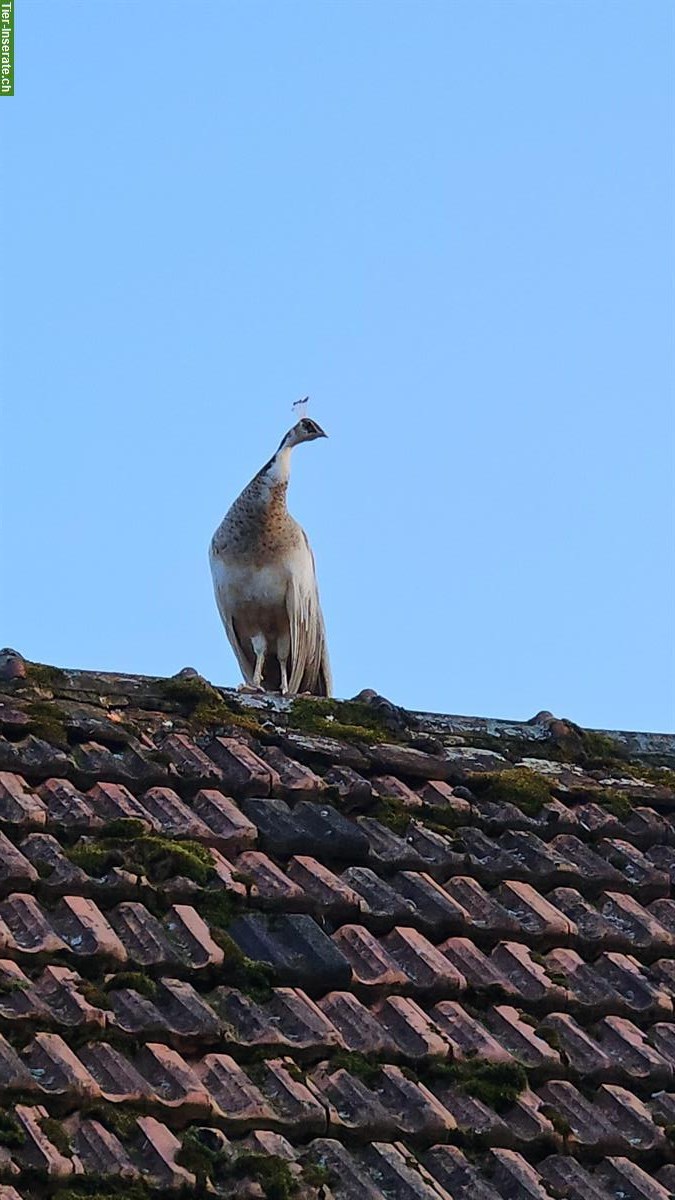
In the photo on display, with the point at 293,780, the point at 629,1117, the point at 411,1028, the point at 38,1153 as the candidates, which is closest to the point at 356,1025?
the point at 411,1028

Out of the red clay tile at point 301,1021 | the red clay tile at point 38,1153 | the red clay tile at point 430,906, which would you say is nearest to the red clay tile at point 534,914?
the red clay tile at point 430,906

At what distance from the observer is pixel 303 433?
29.4 ft

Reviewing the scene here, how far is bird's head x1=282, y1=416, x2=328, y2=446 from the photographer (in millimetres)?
8883

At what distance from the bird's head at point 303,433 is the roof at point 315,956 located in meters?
2.78

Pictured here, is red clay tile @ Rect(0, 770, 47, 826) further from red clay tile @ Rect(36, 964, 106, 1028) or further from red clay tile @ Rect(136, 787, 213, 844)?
red clay tile @ Rect(36, 964, 106, 1028)

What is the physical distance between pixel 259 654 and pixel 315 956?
4.19 m

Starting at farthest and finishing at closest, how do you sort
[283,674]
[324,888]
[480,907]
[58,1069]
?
[283,674], [480,907], [324,888], [58,1069]

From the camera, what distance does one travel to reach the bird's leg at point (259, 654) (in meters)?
8.62

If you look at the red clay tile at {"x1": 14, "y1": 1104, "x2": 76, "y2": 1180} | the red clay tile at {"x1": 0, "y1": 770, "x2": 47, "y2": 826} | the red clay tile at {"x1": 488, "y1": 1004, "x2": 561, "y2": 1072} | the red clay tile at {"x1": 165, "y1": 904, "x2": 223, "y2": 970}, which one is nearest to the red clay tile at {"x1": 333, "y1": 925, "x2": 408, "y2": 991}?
the red clay tile at {"x1": 488, "y1": 1004, "x2": 561, "y2": 1072}

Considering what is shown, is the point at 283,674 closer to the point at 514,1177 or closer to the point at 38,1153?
the point at 514,1177

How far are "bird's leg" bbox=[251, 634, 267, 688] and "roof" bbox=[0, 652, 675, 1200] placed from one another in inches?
91.0

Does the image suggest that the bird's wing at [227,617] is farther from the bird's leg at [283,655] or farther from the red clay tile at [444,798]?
the red clay tile at [444,798]

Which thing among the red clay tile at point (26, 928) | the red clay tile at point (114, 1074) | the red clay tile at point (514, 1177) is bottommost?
the red clay tile at point (514, 1177)

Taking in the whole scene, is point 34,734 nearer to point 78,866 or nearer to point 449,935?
point 78,866
